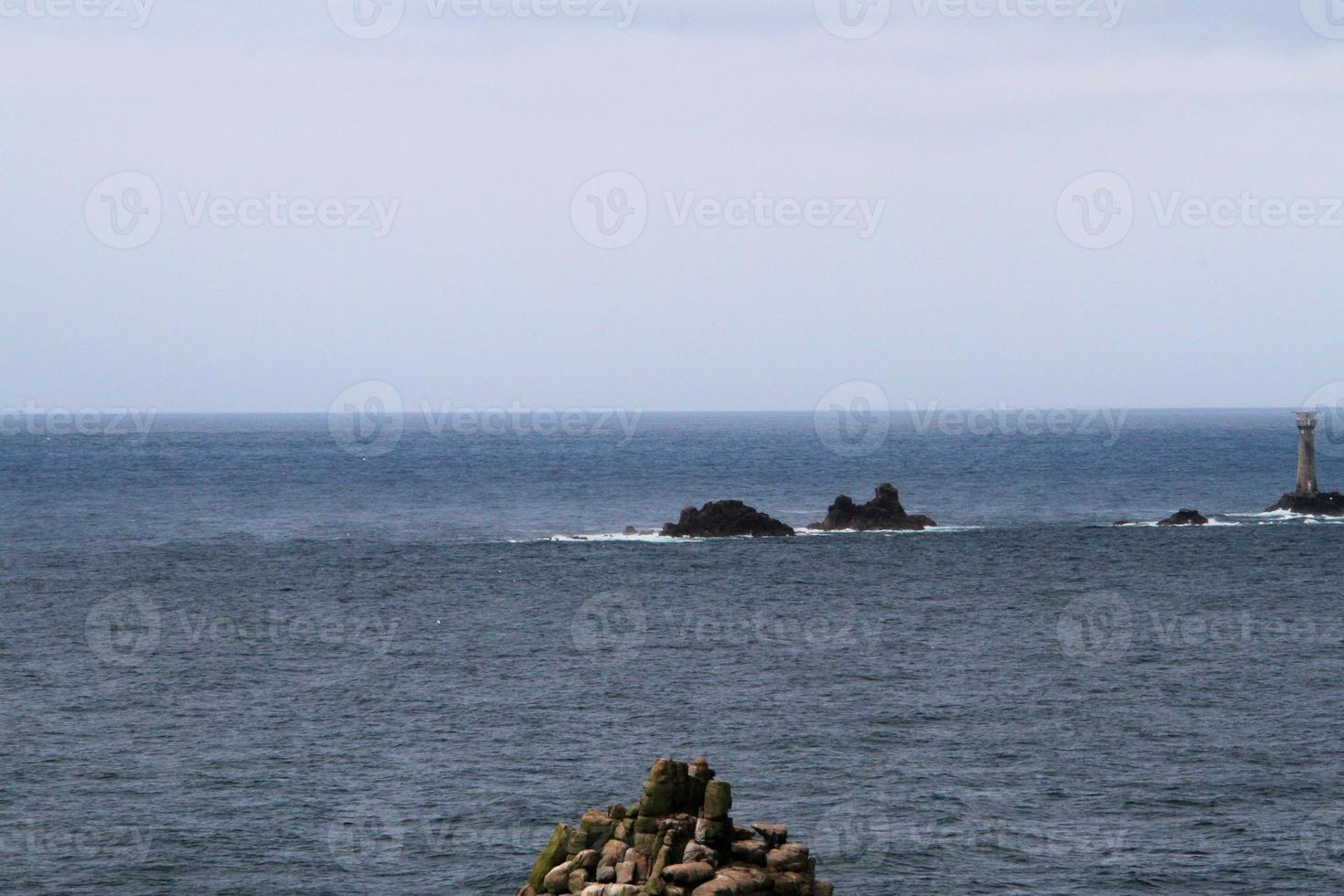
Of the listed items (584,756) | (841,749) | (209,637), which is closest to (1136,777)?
(841,749)

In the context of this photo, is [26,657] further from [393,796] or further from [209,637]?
[393,796]

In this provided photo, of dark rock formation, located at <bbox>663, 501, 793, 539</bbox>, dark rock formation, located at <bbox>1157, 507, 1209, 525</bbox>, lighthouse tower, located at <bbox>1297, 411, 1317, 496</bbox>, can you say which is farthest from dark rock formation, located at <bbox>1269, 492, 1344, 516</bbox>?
dark rock formation, located at <bbox>663, 501, 793, 539</bbox>

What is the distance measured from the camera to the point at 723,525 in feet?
374

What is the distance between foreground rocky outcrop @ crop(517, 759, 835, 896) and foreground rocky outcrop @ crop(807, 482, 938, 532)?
88.5 meters

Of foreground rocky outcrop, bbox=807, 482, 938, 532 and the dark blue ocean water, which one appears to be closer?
the dark blue ocean water

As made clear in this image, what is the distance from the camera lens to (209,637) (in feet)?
232

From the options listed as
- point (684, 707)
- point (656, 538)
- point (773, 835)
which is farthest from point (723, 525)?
point (773, 835)

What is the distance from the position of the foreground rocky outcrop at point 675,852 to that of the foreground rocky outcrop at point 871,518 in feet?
291

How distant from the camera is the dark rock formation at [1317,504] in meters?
126

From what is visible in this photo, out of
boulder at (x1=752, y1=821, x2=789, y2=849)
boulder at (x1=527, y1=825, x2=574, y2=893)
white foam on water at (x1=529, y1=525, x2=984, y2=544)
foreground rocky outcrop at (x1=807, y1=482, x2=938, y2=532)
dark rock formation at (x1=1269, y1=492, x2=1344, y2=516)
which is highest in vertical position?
dark rock formation at (x1=1269, y1=492, x2=1344, y2=516)

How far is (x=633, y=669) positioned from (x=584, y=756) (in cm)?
1481

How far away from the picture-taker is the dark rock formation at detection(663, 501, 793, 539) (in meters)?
114

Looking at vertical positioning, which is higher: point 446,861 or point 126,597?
point 126,597

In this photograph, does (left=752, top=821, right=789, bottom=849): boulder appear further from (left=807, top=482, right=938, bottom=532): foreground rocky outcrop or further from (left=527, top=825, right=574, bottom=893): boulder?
(left=807, top=482, right=938, bottom=532): foreground rocky outcrop
